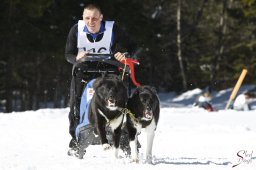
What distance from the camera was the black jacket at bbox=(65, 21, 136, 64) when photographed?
7285 mm

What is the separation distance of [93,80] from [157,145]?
278 centimetres

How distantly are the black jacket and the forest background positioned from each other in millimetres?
18449

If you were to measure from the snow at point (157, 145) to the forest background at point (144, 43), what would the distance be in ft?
40.1

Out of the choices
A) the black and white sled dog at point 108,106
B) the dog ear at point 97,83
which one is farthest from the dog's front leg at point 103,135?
the dog ear at point 97,83

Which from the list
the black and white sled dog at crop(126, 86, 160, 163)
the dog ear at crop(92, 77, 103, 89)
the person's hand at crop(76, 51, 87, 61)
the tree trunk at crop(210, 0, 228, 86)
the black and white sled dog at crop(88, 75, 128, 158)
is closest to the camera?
the black and white sled dog at crop(88, 75, 128, 158)

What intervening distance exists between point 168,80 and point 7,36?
21.3m

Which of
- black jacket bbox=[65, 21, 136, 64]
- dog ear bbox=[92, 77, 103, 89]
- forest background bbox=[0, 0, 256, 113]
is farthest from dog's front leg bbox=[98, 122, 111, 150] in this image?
forest background bbox=[0, 0, 256, 113]

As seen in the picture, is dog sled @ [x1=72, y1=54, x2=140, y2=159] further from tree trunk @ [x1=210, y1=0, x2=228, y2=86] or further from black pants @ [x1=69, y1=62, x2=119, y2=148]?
tree trunk @ [x1=210, y1=0, x2=228, y2=86]

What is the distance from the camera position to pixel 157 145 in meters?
9.44

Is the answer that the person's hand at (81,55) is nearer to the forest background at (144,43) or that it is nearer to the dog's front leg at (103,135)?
the dog's front leg at (103,135)

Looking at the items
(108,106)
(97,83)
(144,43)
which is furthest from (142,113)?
(144,43)

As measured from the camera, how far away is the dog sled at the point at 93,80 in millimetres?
6938

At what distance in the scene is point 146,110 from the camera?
631 cm

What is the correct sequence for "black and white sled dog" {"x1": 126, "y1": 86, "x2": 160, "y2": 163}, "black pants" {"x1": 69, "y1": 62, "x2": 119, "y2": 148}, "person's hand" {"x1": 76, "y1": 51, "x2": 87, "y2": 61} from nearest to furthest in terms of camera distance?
1. "black and white sled dog" {"x1": 126, "y1": 86, "x2": 160, "y2": 163}
2. "person's hand" {"x1": 76, "y1": 51, "x2": 87, "y2": 61}
3. "black pants" {"x1": 69, "y1": 62, "x2": 119, "y2": 148}
